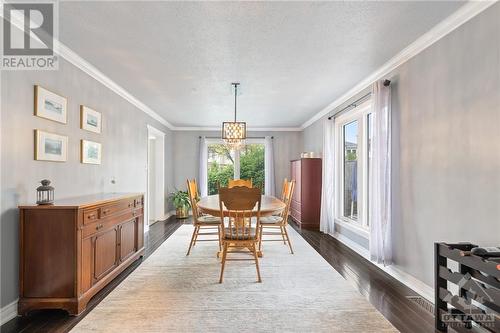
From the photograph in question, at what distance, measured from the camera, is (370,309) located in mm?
2533

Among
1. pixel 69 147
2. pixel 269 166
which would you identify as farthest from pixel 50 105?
pixel 269 166

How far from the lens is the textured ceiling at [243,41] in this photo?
7.44 feet

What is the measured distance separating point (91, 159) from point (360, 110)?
394 centimetres

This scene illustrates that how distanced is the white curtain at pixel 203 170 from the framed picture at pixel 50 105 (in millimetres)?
4883

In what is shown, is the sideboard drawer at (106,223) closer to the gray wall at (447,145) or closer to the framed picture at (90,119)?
the framed picture at (90,119)

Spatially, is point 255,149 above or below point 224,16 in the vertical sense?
below

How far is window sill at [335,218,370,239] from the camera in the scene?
4236mm

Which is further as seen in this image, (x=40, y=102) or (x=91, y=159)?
(x=91, y=159)

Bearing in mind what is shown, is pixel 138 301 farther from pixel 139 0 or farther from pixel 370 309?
pixel 139 0

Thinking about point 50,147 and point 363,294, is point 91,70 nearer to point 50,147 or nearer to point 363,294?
point 50,147

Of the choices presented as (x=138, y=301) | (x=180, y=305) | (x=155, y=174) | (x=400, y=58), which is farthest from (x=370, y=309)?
(x=155, y=174)

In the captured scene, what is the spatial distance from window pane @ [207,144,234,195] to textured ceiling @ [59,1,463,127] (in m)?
3.69

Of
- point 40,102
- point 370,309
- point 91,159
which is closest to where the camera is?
point 370,309

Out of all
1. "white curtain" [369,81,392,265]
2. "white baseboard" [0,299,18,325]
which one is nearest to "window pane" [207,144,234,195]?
"white curtain" [369,81,392,265]
